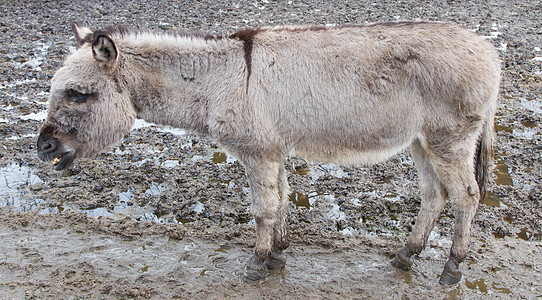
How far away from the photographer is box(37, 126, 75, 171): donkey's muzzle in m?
3.65

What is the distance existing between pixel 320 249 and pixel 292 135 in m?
1.33

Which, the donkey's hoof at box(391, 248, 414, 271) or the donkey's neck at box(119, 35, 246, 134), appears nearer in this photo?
the donkey's neck at box(119, 35, 246, 134)

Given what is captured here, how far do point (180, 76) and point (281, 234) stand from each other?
5.91 feet

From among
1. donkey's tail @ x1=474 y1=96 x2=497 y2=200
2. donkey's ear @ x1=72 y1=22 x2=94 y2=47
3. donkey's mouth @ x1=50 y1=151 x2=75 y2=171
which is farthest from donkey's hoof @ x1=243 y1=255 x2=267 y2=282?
donkey's ear @ x1=72 y1=22 x2=94 y2=47

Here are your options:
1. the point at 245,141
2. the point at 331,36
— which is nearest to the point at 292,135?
the point at 245,141

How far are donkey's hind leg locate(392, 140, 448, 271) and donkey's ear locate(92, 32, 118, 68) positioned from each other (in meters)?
2.85

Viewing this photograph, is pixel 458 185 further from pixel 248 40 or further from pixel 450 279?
pixel 248 40

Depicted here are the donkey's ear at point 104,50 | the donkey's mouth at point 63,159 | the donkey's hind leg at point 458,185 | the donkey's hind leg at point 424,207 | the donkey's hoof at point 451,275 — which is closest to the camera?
the donkey's ear at point 104,50

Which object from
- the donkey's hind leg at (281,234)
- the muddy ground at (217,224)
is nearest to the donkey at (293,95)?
the donkey's hind leg at (281,234)

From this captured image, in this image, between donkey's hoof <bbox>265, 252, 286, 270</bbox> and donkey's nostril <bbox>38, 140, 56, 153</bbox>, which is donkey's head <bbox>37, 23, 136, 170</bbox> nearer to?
donkey's nostril <bbox>38, 140, 56, 153</bbox>

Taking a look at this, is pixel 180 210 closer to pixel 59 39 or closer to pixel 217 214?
pixel 217 214

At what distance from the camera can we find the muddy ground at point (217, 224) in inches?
157

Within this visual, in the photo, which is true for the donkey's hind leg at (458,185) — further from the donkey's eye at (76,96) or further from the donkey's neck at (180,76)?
the donkey's eye at (76,96)

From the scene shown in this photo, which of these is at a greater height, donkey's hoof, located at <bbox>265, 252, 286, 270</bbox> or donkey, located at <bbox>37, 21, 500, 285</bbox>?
donkey, located at <bbox>37, 21, 500, 285</bbox>
